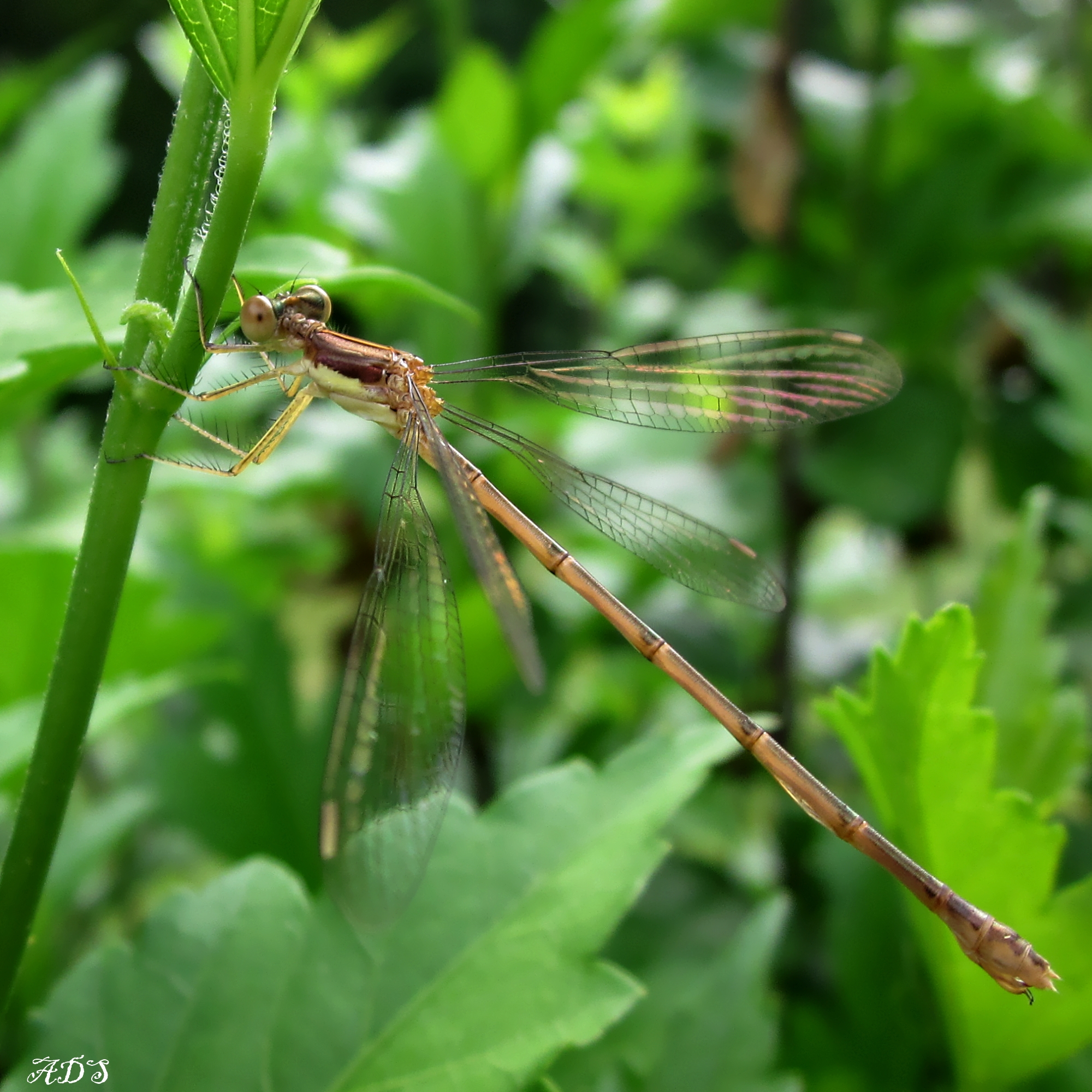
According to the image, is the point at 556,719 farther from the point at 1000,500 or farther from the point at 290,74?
the point at 290,74

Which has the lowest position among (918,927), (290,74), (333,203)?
Answer: (918,927)

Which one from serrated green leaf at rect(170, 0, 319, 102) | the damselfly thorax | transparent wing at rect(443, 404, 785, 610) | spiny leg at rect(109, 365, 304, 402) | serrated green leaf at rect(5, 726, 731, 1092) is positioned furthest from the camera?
transparent wing at rect(443, 404, 785, 610)

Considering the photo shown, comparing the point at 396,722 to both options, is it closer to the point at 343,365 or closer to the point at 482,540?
the point at 482,540

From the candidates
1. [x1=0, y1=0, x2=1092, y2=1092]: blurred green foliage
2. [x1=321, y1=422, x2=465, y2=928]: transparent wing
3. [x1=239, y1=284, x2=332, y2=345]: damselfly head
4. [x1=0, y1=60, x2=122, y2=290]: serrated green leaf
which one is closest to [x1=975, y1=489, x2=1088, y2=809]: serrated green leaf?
[x1=0, y1=0, x2=1092, y2=1092]: blurred green foliage

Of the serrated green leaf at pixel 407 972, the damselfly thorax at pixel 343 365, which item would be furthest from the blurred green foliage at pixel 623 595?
the damselfly thorax at pixel 343 365

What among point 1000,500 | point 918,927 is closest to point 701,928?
point 918,927

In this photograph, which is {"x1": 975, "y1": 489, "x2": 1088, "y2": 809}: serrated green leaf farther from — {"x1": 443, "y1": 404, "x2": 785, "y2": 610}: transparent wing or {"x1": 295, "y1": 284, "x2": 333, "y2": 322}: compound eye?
{"x1": 295, "y1": 284, "x2": 333, "y2": 322}: compound eye
